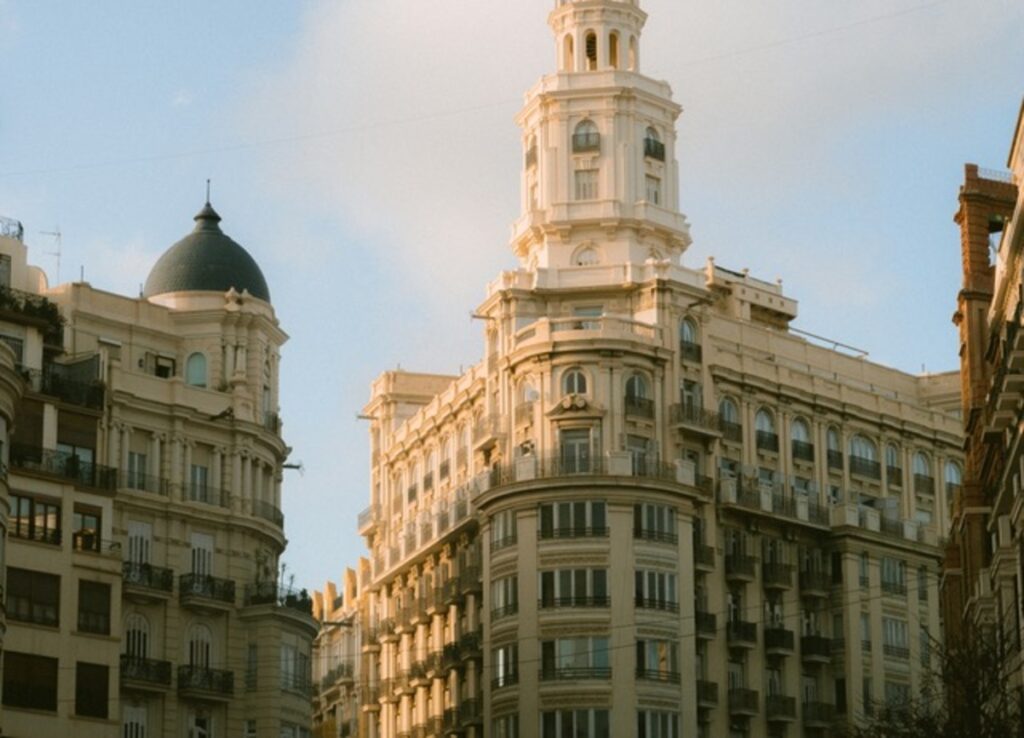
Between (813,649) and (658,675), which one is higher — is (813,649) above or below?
above

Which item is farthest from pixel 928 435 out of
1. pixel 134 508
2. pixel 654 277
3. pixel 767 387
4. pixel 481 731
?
pixel 134 508

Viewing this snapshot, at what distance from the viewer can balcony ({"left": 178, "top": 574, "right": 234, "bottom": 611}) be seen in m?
104

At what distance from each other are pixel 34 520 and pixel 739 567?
1623 inches

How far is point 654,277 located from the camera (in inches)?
4899

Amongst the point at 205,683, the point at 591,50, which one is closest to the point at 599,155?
the point at 591,50

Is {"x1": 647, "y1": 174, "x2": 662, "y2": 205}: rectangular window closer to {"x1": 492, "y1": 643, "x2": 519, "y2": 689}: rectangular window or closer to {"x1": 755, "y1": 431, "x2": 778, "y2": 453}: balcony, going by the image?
{"x1": 755, "y1": 431, "x2": 778, "y2": 453}: balcony

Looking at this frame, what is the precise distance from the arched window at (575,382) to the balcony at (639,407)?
2088 mm

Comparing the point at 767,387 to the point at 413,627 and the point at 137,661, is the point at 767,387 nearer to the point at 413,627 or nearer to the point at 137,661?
the point at 413,627

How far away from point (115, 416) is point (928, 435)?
162 ft

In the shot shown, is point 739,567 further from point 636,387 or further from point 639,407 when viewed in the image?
point 636,387

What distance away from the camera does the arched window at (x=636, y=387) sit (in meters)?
122

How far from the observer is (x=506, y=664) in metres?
118

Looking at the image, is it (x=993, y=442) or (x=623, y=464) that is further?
(x=623, y=464)

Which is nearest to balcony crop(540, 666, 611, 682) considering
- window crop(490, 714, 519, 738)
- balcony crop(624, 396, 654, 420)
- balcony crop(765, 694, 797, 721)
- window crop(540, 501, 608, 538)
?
window crop(490, 714, 519, 738)
